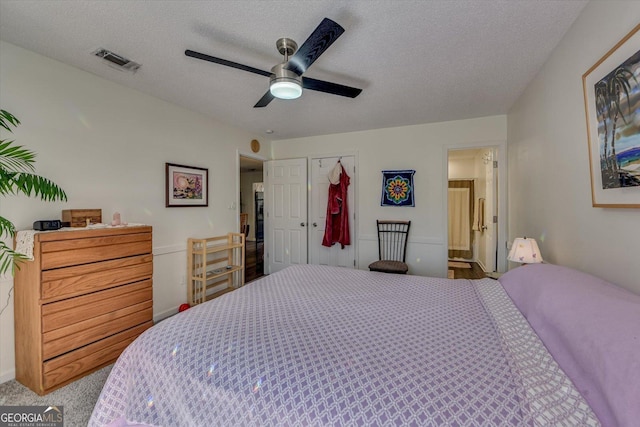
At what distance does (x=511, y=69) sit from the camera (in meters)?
2.22

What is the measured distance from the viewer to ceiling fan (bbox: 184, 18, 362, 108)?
4.47 feet

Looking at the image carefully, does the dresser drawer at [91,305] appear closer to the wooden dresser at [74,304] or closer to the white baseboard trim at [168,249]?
the wooden dresser at [74,304]

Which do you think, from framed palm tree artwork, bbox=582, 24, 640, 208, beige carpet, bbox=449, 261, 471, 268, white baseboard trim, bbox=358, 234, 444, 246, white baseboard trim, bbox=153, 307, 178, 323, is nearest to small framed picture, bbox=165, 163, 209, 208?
white baseboard trim, bbox=153, 307, 178, 323

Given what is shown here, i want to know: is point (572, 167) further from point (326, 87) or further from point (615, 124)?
point (326, 87)

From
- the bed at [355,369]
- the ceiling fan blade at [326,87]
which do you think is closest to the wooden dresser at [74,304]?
the bed at [355,369]

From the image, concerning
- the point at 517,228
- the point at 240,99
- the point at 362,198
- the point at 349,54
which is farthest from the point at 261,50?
the point at 517,228

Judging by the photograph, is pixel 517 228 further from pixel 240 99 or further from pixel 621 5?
pixel 240 99

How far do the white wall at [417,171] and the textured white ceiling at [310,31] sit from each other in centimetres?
70

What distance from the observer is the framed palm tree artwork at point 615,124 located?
1.07m

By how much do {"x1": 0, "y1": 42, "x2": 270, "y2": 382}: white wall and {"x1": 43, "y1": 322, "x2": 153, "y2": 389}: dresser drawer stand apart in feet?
1.46

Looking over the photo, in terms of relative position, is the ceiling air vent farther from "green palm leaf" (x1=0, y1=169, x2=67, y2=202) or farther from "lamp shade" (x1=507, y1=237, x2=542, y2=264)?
"lamp shade" (x1=507, y1=237, x2=542, y2=264)

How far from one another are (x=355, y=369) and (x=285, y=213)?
12.4 ft

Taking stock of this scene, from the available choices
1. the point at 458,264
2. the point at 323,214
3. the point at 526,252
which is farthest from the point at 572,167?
the point at 458,264

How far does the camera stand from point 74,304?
188cm
